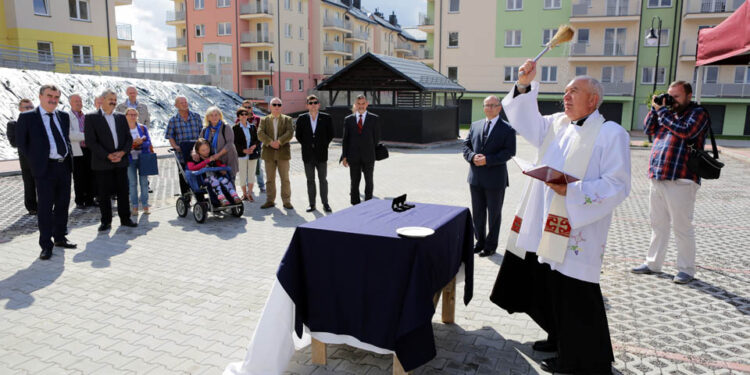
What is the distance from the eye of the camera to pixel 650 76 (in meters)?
37.8

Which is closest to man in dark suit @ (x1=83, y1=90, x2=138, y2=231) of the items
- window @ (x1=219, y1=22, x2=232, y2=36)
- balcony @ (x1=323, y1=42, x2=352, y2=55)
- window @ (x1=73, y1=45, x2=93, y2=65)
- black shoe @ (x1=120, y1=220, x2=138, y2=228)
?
black shoe @ (x1=120, y1=220, x2=138, y2=228)

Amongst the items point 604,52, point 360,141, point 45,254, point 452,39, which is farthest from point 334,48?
point 45,254

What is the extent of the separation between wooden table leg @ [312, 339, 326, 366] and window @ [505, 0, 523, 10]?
3993 cm

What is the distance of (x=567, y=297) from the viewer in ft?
12.2

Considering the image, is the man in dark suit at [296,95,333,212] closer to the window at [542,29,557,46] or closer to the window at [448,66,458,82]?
the window at [542,29,557,46]

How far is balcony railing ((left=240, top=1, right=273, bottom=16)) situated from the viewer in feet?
154

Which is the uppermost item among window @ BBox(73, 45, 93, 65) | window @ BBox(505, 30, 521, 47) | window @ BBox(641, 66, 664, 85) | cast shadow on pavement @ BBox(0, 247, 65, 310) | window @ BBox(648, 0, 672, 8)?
window @ BBox(648, 0, 672, 8)

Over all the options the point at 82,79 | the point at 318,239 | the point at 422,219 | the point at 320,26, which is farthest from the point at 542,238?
the point at 320,26

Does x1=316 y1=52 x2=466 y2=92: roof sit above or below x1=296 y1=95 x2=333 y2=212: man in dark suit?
above

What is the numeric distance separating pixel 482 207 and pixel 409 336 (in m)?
3.85

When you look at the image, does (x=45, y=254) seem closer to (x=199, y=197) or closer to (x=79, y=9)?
(x=199, y=197)

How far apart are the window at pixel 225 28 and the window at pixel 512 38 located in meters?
25.4

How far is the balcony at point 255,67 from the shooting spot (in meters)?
47.3

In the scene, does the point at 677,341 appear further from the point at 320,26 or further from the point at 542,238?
the point at 320,26
